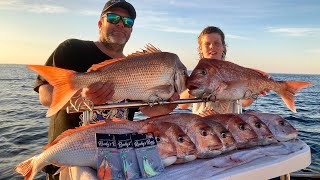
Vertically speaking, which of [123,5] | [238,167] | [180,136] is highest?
[123,5]

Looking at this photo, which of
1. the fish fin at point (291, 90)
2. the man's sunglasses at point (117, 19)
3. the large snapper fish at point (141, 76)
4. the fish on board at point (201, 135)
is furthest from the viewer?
the man's sunglasses at point (117, 19)

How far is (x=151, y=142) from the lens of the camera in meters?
2.41

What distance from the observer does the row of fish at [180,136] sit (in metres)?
2.34

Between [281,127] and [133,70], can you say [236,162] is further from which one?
[133,70]

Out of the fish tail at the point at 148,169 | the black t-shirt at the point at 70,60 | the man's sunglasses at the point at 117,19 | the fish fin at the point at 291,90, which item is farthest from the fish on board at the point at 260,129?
the black t-shirt at the point at 70,60

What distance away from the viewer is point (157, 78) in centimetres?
283

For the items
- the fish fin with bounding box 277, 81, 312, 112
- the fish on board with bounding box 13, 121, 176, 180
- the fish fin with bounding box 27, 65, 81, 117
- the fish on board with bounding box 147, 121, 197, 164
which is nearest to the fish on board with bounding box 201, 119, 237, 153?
the fish on board with bounding box 147, 121, 197, 164

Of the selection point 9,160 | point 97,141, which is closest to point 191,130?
point 97,141

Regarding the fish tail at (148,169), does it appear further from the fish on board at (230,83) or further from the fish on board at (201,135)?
the fish on board at (230,83)

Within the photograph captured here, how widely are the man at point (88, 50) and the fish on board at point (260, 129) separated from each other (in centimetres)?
159

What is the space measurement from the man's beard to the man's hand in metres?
1.35

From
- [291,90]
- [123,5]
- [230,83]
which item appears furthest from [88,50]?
[291,90]

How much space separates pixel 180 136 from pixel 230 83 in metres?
0.83

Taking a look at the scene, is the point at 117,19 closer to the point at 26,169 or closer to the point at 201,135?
the point at 201,135
